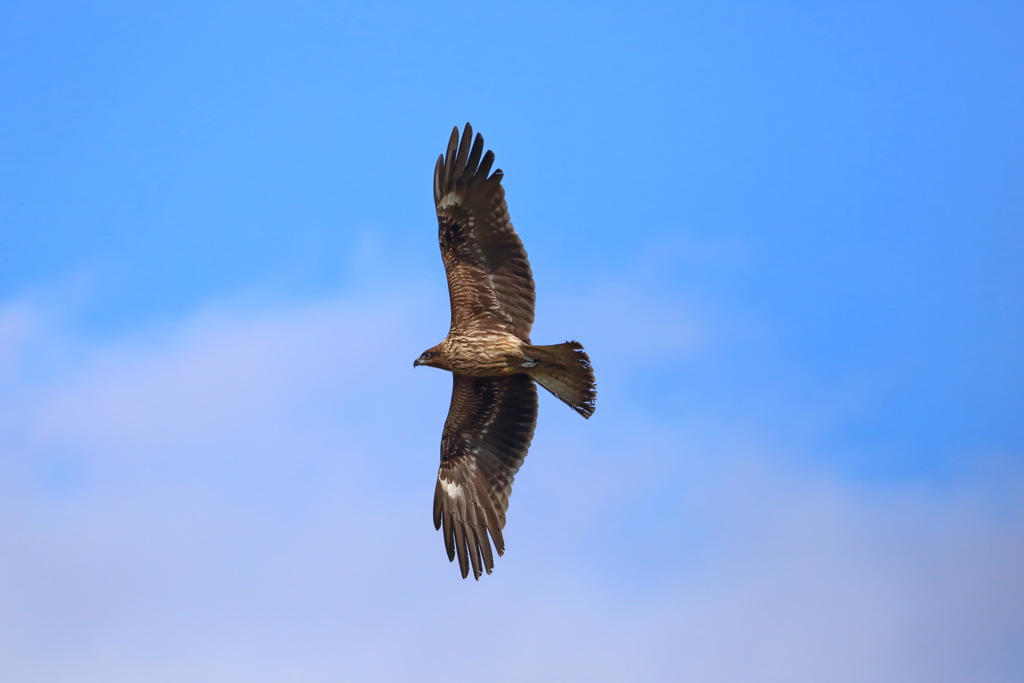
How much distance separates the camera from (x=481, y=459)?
15.9 m

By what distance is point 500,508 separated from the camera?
15758mm

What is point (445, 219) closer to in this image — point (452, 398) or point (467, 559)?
point (452, 398)

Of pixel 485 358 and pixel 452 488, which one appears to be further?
pixel 452 488

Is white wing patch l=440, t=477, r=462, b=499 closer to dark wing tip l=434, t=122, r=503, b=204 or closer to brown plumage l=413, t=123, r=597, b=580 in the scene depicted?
brown plumage l=413, t=123, r=597, b=580

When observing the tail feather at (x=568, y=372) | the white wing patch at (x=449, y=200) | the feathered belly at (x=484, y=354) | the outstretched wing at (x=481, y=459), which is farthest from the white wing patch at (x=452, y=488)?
the white wing patch at (x=449, y=200)

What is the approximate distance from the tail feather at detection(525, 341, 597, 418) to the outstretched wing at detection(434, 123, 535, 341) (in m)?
0.47

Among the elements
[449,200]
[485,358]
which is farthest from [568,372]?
[449,200]

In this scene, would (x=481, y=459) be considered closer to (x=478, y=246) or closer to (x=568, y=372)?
(x=568, y=372)

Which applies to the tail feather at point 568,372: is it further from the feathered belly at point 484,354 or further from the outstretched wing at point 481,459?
the outstretched wing at point 481,459

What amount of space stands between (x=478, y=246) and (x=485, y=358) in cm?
127

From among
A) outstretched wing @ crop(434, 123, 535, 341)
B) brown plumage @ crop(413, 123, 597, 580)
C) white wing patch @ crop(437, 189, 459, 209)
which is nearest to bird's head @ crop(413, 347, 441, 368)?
brown plumage @ crop(413, 123, 597, 580)

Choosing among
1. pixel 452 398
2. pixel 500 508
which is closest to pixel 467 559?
pixel 500 508

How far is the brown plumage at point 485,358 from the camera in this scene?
14.9 meters

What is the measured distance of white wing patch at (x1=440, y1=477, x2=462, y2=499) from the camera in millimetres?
15953
